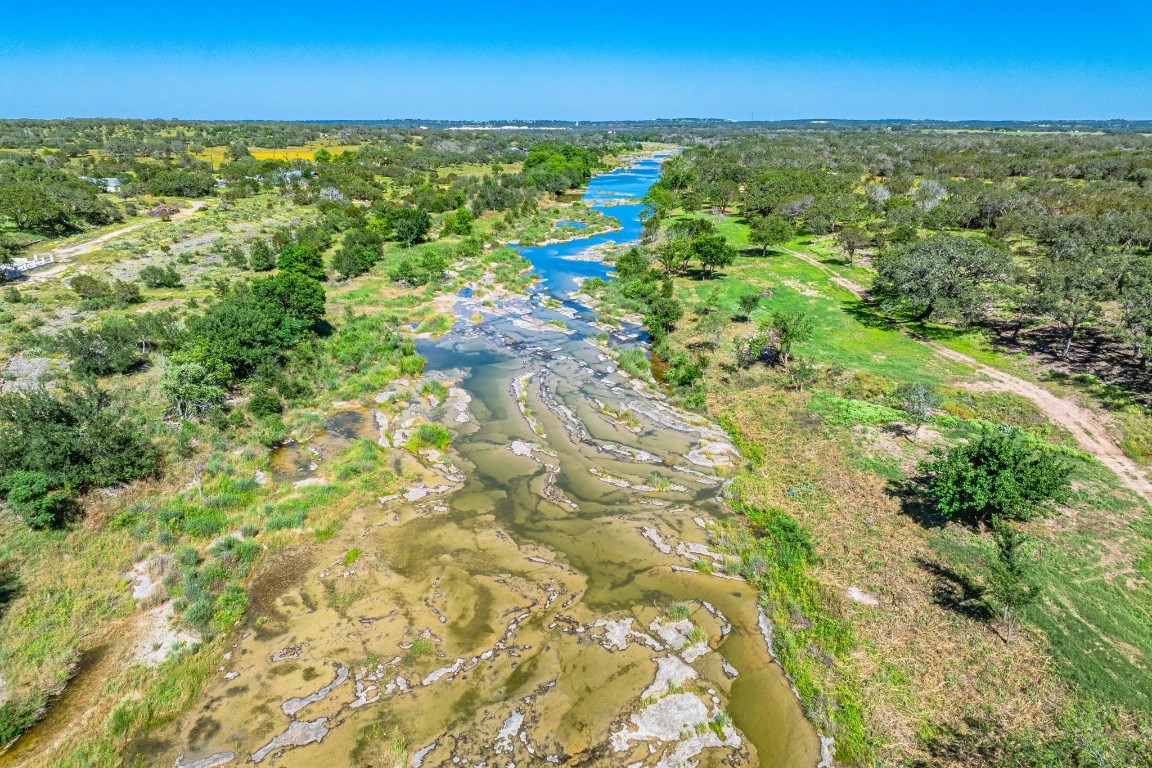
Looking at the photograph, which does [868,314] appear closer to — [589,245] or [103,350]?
[589,245]

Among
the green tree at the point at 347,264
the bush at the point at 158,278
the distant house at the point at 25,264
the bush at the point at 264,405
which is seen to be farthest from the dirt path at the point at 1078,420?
the distant house at the point at 25,264

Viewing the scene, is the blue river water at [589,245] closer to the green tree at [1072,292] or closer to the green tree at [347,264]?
the green tree at [347,264]

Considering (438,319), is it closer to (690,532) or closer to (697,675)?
(690,532)

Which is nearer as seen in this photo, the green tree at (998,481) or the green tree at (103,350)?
the green tree at (998,481)

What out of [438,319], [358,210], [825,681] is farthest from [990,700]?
[358,210]

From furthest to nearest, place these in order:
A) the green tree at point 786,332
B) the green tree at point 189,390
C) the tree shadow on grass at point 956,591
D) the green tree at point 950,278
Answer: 1. the green tree at point 950,278
2. the green tree at point 786,332
3. the green tree at point 189,390
4. the tree shadow on grass at point 956,591

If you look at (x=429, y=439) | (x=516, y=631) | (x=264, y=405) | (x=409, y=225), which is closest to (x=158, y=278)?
(x=409, y=225)
